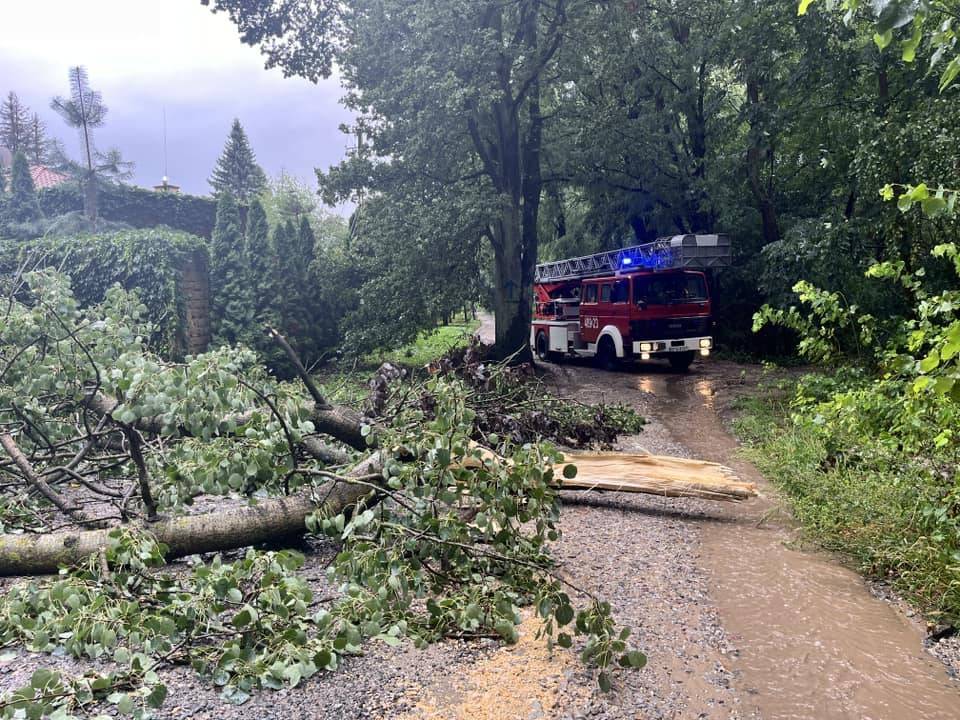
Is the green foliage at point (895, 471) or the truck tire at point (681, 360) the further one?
the truck tire at point (681, 360)

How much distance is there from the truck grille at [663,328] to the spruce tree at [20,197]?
24.1m

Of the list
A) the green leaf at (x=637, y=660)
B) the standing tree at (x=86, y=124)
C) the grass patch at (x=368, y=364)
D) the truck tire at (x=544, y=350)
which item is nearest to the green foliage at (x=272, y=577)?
the green leaf at (x=637, y=660)

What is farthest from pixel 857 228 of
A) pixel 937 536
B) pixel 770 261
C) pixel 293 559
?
pixel 293 559

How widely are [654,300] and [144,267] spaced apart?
10100 millimetres

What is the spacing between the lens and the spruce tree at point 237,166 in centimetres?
5019

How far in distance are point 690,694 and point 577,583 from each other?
1.18 meters

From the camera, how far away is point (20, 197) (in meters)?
25.4

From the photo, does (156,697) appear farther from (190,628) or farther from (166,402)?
(166,402)

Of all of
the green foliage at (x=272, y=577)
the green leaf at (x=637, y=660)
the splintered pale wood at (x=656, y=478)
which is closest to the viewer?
the green foliage at (x=272, y=577)

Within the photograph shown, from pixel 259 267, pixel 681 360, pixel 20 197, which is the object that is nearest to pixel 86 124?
pixel 20 197

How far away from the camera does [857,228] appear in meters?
11.3

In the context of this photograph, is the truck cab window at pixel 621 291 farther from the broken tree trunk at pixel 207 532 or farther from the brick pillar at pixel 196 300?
the broken tree trunk at pixel 207 532

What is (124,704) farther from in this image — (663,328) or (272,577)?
(663,328)

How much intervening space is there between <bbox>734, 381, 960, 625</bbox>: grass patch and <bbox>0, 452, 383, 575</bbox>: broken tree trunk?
337 cm
